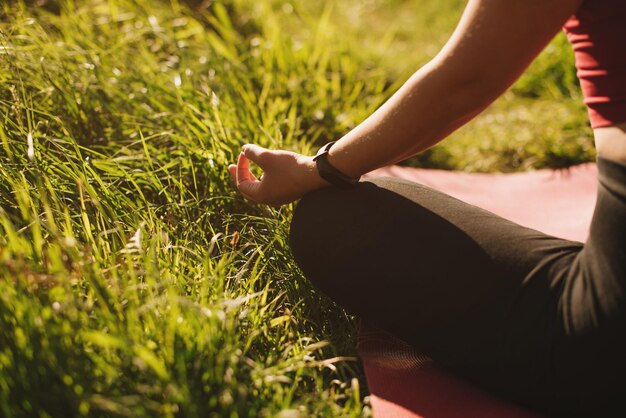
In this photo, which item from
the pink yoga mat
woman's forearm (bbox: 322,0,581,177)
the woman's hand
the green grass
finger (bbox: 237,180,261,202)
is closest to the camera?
woman's forearm (bbox: 322,0,581,177)

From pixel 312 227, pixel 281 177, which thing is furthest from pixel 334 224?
pixel 281 177

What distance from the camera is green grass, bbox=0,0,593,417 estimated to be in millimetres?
1172

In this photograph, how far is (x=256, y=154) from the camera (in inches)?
60.6

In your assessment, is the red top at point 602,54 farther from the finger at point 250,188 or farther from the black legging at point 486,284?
the finger at point 250,188

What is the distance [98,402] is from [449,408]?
0.74 meters

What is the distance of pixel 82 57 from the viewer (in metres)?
2.37

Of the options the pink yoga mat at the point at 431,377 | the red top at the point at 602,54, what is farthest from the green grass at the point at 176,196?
the red top at the point at 602,54

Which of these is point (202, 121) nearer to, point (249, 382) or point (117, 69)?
point (117, 69)

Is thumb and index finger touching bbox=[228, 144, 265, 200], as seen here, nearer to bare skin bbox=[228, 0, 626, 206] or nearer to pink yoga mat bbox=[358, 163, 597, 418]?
bare skin bbox=[228, 0, 626, 206]

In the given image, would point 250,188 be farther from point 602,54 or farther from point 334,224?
point 602,54

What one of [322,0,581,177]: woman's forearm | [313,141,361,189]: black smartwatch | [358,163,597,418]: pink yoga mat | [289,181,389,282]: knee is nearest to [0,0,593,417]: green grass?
[358,163,597,418]: pink yoga mat

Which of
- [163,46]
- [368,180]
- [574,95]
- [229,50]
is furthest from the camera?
[574,95]

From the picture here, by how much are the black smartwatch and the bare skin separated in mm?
15

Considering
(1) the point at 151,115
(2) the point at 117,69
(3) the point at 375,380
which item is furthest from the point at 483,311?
(2) the point at 117,69
